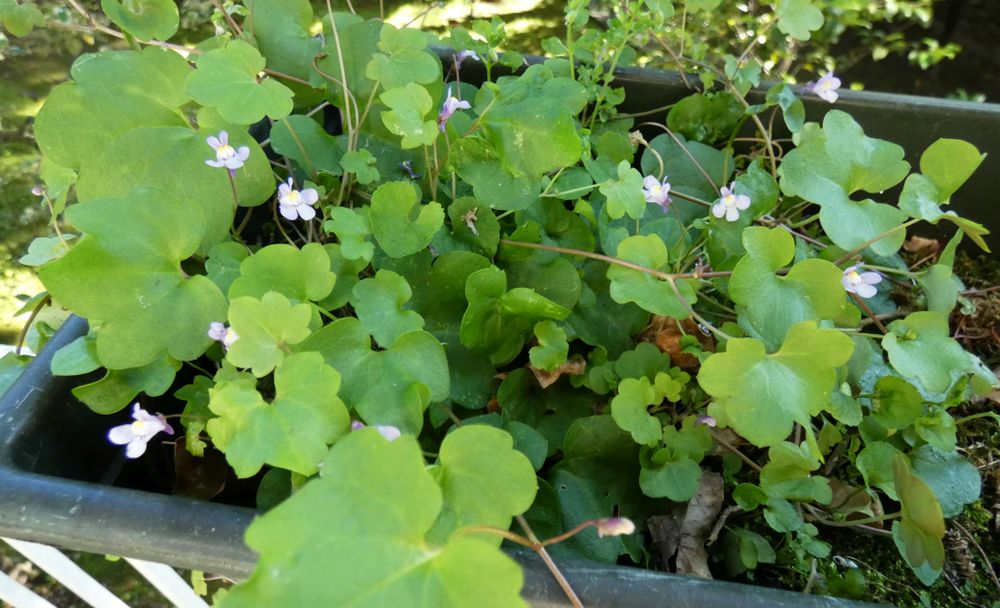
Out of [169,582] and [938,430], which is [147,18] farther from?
[938,430]

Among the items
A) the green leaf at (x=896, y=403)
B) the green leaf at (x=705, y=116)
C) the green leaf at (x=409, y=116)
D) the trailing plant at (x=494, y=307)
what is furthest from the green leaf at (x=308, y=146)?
the green leaf at (x=896, y=403)

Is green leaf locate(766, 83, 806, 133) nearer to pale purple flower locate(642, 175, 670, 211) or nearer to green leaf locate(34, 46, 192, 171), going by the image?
pale purple flower locate(642, 175, 670, 211)

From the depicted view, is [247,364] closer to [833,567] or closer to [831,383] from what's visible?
[831,383]

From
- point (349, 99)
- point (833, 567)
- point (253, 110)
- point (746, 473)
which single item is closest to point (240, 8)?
point (349, 99)

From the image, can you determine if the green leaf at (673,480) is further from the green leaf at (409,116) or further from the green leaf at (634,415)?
the green leaf at (409,116)

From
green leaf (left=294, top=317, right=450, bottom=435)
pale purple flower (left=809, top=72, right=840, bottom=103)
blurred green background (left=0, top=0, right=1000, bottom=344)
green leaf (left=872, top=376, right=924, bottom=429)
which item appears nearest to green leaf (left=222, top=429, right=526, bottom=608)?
green leaf (left=294, top=317, right=450, bottom=435)

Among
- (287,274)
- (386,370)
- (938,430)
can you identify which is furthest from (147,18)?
(938,430)
